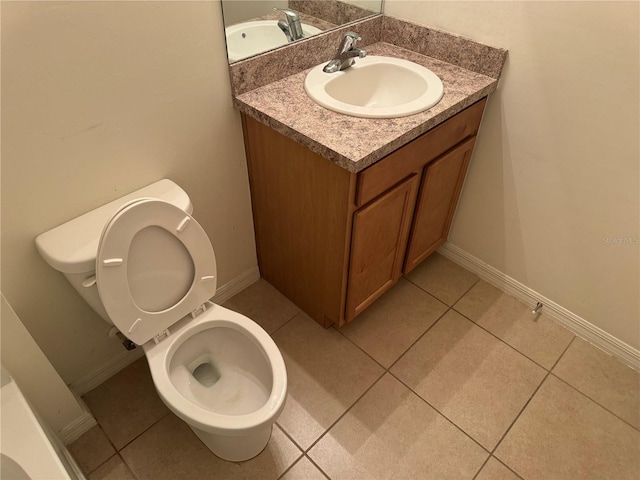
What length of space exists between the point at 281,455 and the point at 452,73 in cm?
142

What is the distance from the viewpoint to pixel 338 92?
152 cm

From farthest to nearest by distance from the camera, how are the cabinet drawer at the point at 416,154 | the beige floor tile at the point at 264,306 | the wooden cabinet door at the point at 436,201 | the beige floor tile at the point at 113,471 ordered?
the beige floor tile at the point at 264,306 → the wooden cabinet door at the point at 436,201 → the beige floor tile at the point at 113,471 → the cabinet drawer at the point at 416,154

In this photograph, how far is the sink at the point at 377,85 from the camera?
1.38 meters

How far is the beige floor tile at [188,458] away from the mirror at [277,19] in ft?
3.99

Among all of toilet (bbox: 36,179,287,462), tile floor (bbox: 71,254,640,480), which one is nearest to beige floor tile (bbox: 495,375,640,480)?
tile floor (bbox: 71,254,640,480)

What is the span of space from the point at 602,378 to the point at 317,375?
3.53ft

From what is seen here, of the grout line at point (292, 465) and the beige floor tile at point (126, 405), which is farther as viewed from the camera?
the beige floor tile at point (126, 405)

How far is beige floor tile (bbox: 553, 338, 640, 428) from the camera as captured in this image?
1.57 metres

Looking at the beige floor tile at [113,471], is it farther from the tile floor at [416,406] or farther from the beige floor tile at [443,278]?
the beige floor tile at [443,278]

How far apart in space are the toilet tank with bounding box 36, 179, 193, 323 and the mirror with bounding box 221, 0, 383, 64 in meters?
0.53

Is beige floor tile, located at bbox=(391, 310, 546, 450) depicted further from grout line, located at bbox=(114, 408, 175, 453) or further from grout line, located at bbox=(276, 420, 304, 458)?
grout line, located at bbox=(114, 408, 175, 453)

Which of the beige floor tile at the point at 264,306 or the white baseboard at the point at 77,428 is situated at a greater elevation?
the white baseboard at the point at 77,428

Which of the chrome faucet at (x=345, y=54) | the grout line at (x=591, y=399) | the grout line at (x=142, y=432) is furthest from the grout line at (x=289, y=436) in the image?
the chrome faucet at (x=345, y=54)

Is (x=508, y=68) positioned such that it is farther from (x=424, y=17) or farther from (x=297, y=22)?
(x=297, y=22)
